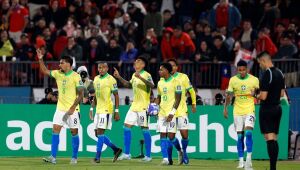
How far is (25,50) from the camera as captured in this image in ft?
114

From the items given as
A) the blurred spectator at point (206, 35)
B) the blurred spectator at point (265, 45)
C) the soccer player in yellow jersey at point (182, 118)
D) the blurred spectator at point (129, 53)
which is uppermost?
the blurred spectator at point (206, 35)

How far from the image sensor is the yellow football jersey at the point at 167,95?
26.8 m

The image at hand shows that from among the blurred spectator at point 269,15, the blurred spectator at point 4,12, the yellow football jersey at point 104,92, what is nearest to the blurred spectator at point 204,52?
the blurred spectator at point 269,15

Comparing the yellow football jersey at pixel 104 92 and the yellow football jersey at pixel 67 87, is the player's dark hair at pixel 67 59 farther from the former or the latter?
the yellow football jersey at pixel 104 92

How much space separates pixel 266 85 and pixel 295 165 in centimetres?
485

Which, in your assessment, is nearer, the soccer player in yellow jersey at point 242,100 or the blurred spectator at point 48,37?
the soccer player in yellow jersey at point 242,100

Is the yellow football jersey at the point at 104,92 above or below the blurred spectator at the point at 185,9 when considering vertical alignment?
below

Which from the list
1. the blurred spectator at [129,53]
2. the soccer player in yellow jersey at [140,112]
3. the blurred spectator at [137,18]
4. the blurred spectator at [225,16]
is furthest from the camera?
the blurred spectator at [137,18]

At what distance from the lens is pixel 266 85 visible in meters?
23.2

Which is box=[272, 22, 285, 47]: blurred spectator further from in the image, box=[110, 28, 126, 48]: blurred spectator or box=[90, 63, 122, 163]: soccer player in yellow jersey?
box=[90, 63, 122, 163]: soccer player in yellow jersey

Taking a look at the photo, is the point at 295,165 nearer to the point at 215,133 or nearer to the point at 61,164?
the point at 215,133

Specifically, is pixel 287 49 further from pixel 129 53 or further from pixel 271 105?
pixel 271 105

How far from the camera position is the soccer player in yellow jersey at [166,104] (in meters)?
26.6

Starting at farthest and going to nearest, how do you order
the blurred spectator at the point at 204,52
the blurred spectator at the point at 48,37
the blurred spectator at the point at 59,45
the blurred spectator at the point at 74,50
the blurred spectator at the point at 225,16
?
the blurred spectator at the point at 225,16 < the blurred spectator at the point at 48,37 < the blurred spectator at the point at 59,45 < the blurred spectator at the point at 74,50 < the blurred spectator at the point at 204,52
